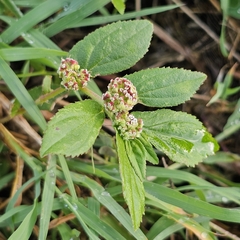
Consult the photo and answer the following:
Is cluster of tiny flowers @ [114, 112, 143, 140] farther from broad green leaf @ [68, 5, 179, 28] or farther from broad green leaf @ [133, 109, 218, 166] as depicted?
broad green leaf @ [68, 5, 179, 28]

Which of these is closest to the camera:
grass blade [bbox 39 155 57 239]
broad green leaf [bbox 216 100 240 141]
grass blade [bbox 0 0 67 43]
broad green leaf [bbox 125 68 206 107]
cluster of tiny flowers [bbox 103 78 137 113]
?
cluster of tiny flowers [bbox 103 78 137 113]

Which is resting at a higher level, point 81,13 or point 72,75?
point 81,13

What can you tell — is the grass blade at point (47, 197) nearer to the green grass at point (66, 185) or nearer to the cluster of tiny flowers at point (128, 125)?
the green grass at point (66, 185)

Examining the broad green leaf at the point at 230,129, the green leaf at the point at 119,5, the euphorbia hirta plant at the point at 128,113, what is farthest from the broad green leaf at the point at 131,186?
the broad green leaf at the point at 230,129

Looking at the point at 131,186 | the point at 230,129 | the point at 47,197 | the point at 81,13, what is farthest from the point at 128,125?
the point at 230,129

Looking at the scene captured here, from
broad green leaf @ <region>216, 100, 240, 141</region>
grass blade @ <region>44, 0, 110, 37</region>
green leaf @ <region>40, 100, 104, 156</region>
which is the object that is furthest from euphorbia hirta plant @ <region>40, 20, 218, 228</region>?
broad green leaf @ <region>216, 100, 240, 141</region>

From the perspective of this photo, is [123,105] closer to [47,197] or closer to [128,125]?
[128,125]

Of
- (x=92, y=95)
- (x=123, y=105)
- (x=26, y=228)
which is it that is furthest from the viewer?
(x=26, y=228)
